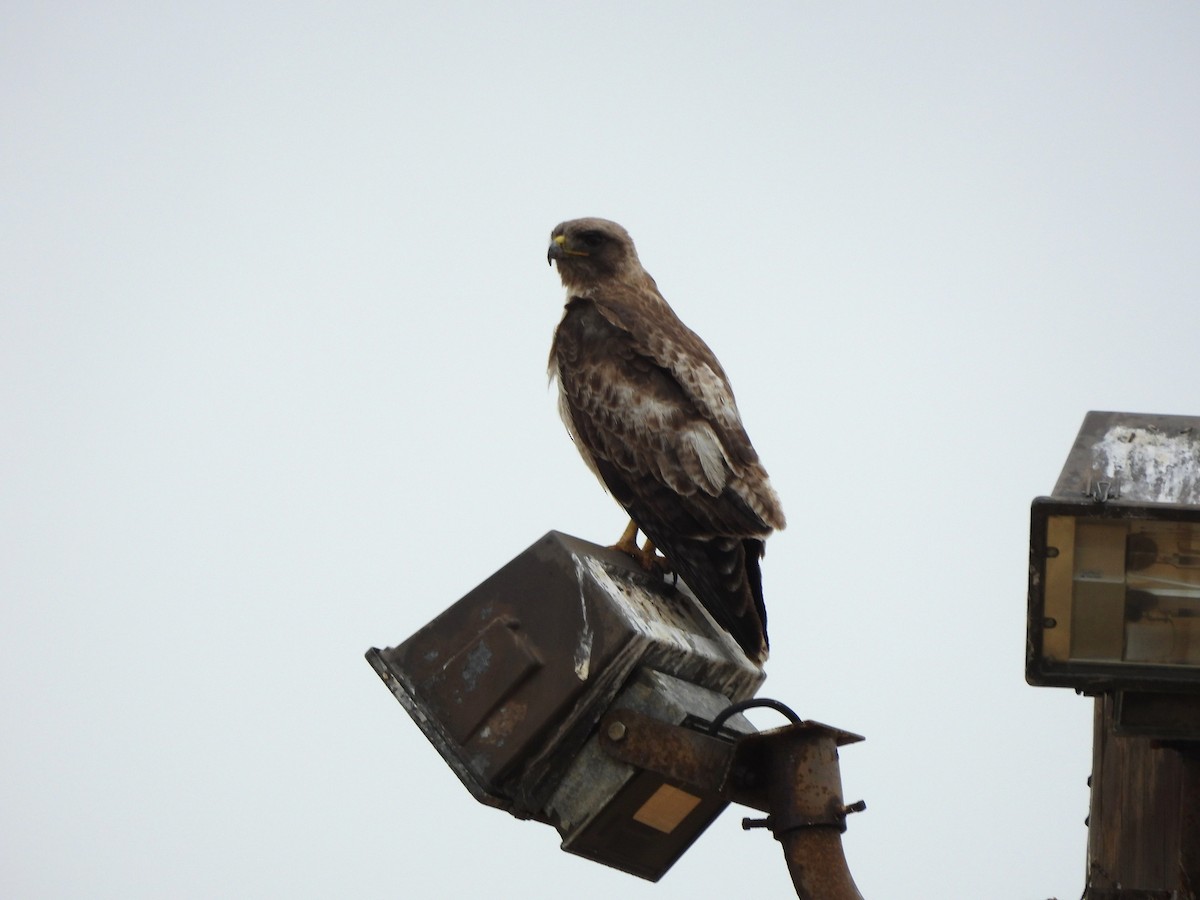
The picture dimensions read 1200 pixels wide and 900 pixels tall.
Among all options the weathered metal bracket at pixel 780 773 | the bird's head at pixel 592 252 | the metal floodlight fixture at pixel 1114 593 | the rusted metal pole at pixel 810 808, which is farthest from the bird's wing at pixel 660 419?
the metal floodlight fixture at pixel 1114 593

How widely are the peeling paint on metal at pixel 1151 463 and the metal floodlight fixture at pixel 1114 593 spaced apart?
0.07 metres

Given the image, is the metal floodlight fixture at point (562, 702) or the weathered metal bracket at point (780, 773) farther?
the metal floodlight fixture at point (562, 702)

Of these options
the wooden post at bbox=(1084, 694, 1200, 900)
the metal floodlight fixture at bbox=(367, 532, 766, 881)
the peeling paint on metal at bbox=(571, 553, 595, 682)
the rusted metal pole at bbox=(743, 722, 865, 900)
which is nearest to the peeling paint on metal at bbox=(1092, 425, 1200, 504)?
the wooden post at bbox=(1084, 694, 1200, 900)

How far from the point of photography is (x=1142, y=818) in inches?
133

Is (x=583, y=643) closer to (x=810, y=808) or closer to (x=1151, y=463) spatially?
(x=810, y=808)

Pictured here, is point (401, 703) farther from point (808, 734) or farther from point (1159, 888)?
point (1159, 888)

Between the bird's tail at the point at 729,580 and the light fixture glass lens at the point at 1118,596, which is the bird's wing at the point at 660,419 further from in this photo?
the light fixture glass lens at the point at 1118,596

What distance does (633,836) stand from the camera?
3.38m

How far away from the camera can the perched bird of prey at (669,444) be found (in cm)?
520

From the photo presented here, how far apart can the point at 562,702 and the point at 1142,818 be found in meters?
1.32

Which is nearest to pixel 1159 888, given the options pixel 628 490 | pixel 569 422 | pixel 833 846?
pixel 833 846

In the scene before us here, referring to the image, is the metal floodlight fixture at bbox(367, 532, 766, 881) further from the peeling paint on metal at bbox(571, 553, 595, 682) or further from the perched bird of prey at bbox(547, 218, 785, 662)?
the perched bird of prey at bbox(547, 218, 785, 662)

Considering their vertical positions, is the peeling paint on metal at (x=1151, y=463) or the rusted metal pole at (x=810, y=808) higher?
the peeling paint on metal at (x=1151, y=463)

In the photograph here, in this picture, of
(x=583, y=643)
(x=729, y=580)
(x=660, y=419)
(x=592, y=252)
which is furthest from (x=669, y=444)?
(x=583, y=643)
